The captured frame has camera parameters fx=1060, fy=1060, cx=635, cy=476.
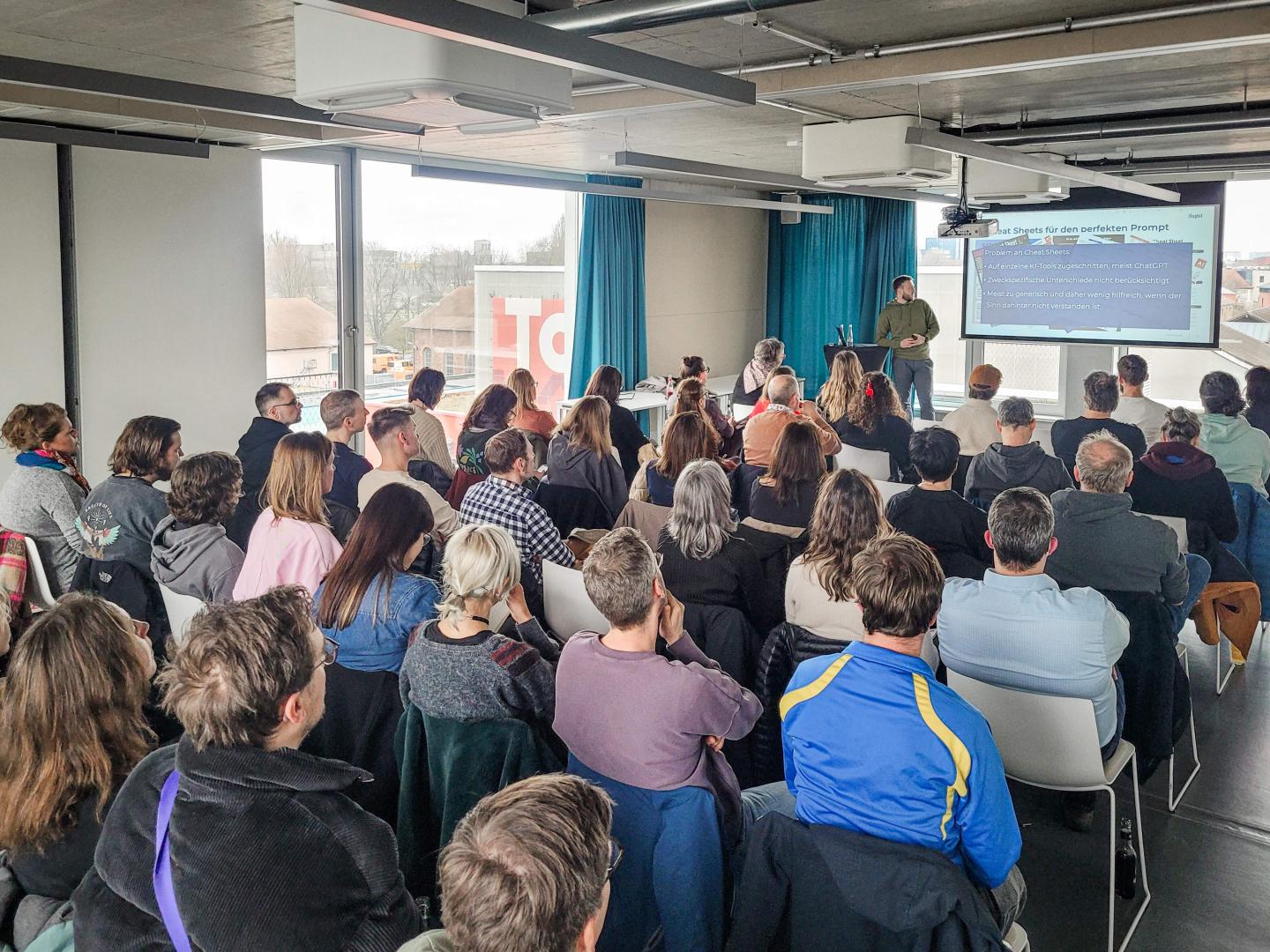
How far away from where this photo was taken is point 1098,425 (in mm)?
5652

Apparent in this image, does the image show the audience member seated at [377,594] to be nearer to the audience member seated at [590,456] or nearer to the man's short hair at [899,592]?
the man's short hair at [899,592]

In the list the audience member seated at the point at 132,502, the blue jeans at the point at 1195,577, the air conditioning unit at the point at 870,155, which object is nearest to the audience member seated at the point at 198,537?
the audience member seated at the point at 132,502

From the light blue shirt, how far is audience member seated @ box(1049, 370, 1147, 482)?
2.85 m

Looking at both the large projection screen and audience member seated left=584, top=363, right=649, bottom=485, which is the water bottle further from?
the large projection screen

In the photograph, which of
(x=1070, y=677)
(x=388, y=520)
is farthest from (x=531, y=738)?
(x=1070, y=677)

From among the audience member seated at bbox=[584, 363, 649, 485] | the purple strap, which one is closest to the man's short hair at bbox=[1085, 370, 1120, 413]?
the audience member seated at bbox=[584, 363, 649, 485]

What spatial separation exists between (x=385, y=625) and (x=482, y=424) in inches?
109

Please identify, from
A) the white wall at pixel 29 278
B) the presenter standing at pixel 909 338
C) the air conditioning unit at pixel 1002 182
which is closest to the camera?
the white wall at pixel 29 278

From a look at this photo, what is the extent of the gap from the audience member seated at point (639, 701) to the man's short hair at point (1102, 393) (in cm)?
398

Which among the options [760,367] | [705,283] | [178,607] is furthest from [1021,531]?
[705,283]

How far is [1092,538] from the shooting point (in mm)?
3615

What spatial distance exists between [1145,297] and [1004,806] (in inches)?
360

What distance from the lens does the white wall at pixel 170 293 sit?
6945 millimetres

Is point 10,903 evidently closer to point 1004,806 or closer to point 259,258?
point 1004,806
